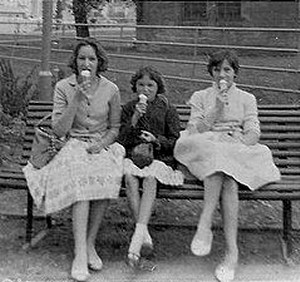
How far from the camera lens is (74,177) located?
399 cm

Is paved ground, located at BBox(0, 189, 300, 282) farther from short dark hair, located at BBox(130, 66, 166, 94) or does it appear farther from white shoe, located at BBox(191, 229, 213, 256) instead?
short dark hair, located at BBox(130, 66, 166, 94)

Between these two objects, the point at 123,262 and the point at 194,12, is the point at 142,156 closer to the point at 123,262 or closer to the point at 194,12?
the point at 123,262

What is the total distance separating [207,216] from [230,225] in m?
0.13

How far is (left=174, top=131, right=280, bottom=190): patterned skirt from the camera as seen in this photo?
405 cm

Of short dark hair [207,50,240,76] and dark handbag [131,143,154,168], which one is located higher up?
short dark hair [207,50,240,76]

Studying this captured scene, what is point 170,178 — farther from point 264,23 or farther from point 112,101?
point 264,23

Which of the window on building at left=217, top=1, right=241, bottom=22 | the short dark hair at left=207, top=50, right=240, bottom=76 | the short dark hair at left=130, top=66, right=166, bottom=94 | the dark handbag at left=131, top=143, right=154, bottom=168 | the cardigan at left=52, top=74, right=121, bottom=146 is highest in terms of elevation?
the window on building at left=217, top=1, right=241, bottom=22

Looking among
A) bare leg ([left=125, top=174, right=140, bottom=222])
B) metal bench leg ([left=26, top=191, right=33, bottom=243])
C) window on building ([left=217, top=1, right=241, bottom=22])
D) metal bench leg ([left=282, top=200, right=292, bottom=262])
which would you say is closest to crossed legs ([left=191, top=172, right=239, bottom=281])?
bare leg ([left=125, top=174, right=140, bottom=222])

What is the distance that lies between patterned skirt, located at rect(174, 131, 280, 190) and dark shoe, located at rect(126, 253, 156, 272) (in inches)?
22.3

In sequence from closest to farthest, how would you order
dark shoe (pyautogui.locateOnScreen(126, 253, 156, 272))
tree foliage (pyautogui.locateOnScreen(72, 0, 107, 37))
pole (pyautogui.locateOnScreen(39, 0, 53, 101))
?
dark shoe (pyautogui.locateOnScreen(126, 253, 156, 272)) < pole (pyautogui.locateOnScreen(39, 0, 53, 101)) < tree foliage (pyautogui.locateOnScreen(72, 0, 107, 37))

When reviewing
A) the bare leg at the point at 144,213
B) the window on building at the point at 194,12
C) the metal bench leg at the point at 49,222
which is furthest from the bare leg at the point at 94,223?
the window on building at the point at 194,12

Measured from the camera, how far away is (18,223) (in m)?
4.94

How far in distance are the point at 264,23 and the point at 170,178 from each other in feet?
35.4

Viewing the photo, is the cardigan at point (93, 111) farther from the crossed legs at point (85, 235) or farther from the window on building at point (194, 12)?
the window on building at point (194, 12)
